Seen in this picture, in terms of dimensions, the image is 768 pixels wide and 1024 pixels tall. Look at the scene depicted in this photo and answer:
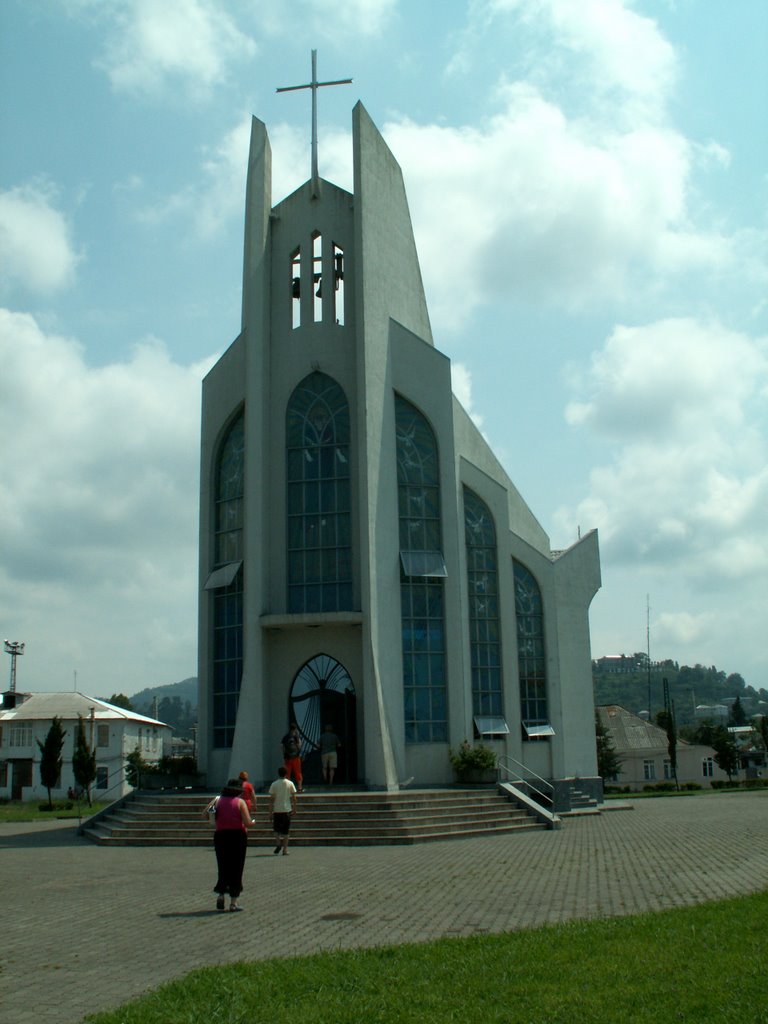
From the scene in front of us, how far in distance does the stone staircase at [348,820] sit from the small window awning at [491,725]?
387 cm

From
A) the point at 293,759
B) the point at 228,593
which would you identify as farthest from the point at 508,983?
the point at 228,593

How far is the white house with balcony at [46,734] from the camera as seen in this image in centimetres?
6525

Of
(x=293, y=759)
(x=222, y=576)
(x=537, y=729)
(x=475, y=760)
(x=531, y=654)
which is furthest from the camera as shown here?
(x=531, y=654)

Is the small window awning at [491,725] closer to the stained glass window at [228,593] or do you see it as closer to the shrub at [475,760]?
the shrub at [475,760]

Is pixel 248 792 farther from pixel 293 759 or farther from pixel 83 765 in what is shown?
Result: pixel 83 765

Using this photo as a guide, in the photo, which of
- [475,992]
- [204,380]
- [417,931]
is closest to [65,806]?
[204,380]

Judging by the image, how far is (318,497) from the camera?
991 inches

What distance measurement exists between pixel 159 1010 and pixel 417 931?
3204mm

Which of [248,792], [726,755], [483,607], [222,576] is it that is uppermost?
[222,576]

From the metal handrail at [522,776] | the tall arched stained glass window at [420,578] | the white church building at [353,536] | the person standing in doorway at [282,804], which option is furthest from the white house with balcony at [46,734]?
the person standing in doorway at [282,804]

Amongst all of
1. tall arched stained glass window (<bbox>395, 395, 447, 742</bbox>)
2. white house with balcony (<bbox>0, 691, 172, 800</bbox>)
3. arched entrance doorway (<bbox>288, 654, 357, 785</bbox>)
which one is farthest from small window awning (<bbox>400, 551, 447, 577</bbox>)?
white house with balcony (<bbox>0, 691, 172, 800</bbox>)

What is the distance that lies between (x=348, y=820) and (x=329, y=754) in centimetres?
434

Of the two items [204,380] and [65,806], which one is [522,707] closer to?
[204,380]

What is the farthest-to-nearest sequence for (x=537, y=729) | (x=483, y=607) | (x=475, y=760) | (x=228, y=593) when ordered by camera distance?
(x=537, y=729), (x=483, y=607), (x=228, y=593), (x=475, y=760)
